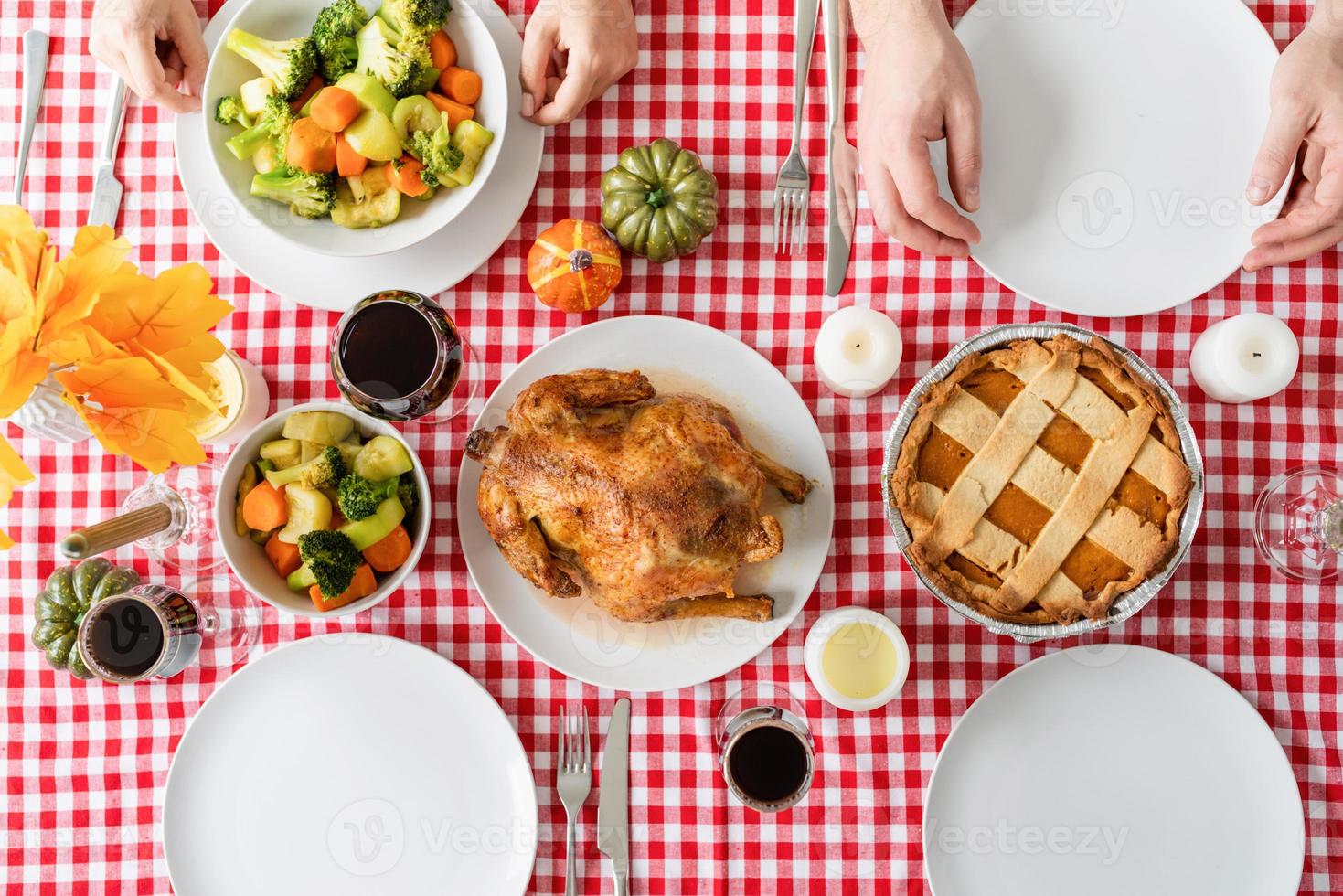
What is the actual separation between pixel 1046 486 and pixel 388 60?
1.44 metres

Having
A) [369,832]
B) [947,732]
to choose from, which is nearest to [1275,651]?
[947,732]

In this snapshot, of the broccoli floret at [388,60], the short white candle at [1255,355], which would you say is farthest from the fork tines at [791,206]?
the short white candle at [1255,355]

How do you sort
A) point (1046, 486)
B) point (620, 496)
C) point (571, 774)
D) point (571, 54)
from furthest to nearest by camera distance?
point (571, 774) → point (571, 54) → point (1046, 486) → point (620, 496)

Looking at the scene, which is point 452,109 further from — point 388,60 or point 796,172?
point 796,172

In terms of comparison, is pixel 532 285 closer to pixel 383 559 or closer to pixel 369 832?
pixel 383 559

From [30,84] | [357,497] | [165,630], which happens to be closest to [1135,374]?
[357,497]

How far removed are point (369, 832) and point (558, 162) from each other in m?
1.43

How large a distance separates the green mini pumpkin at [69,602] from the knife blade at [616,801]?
103 cm

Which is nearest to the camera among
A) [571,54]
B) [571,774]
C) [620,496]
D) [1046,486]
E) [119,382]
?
[119,382]

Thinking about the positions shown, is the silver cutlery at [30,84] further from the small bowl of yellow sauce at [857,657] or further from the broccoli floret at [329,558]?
the small bowl of yellow sauce at [857,657]

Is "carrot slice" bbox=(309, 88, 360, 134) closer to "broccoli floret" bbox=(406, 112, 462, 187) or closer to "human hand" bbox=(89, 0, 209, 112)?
"broccoli floret" bbox=(406, 112, 462, 187)

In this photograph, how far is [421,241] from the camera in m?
1.85

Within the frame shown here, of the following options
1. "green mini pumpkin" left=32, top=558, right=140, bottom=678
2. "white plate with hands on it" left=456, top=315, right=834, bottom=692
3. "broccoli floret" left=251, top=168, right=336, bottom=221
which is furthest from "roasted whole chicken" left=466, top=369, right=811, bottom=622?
"green mini pumpkin" left=32, top=558, right=140, bottom=678

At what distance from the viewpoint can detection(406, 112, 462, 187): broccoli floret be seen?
1694mm
